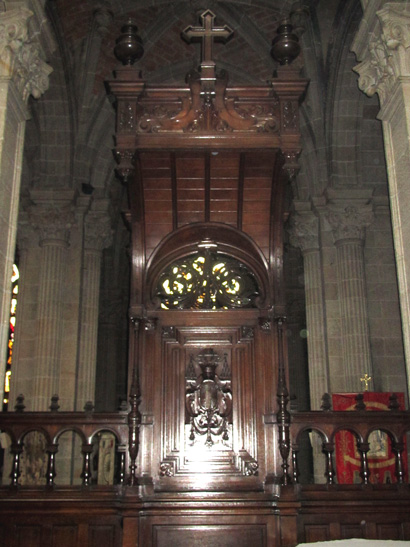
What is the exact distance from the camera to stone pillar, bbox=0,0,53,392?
5.97 metres

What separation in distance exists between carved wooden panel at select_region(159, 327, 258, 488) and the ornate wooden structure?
0.04 feet

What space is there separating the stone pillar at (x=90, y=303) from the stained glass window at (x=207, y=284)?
551cm

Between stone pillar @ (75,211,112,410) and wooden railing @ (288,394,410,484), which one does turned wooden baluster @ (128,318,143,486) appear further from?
stone pillar @ (75,211,112,410)

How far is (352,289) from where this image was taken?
37.7 feet

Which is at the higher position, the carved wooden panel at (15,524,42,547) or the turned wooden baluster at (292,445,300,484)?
the turned wooden baluster at (292,445,300,484)

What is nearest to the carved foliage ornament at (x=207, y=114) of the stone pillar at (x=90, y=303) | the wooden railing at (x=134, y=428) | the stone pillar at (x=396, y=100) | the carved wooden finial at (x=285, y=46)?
the carved wooden finial at (x=285, y=46)

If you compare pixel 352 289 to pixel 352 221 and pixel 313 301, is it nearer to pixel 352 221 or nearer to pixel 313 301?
pixel 313 301

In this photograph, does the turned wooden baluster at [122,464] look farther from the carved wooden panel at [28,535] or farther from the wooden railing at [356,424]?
the wooden railing at [356,424]

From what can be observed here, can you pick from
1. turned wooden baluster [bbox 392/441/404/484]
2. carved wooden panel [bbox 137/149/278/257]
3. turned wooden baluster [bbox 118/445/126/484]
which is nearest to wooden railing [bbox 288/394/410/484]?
turned wooden baluster [bbox 392/441/404/484]

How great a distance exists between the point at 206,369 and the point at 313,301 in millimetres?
6108

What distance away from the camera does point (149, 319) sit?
6.44 meters

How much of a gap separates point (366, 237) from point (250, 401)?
655 centimetres

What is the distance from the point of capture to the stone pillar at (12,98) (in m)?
5.97

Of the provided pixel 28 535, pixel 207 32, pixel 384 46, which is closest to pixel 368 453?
pixel 28 535
